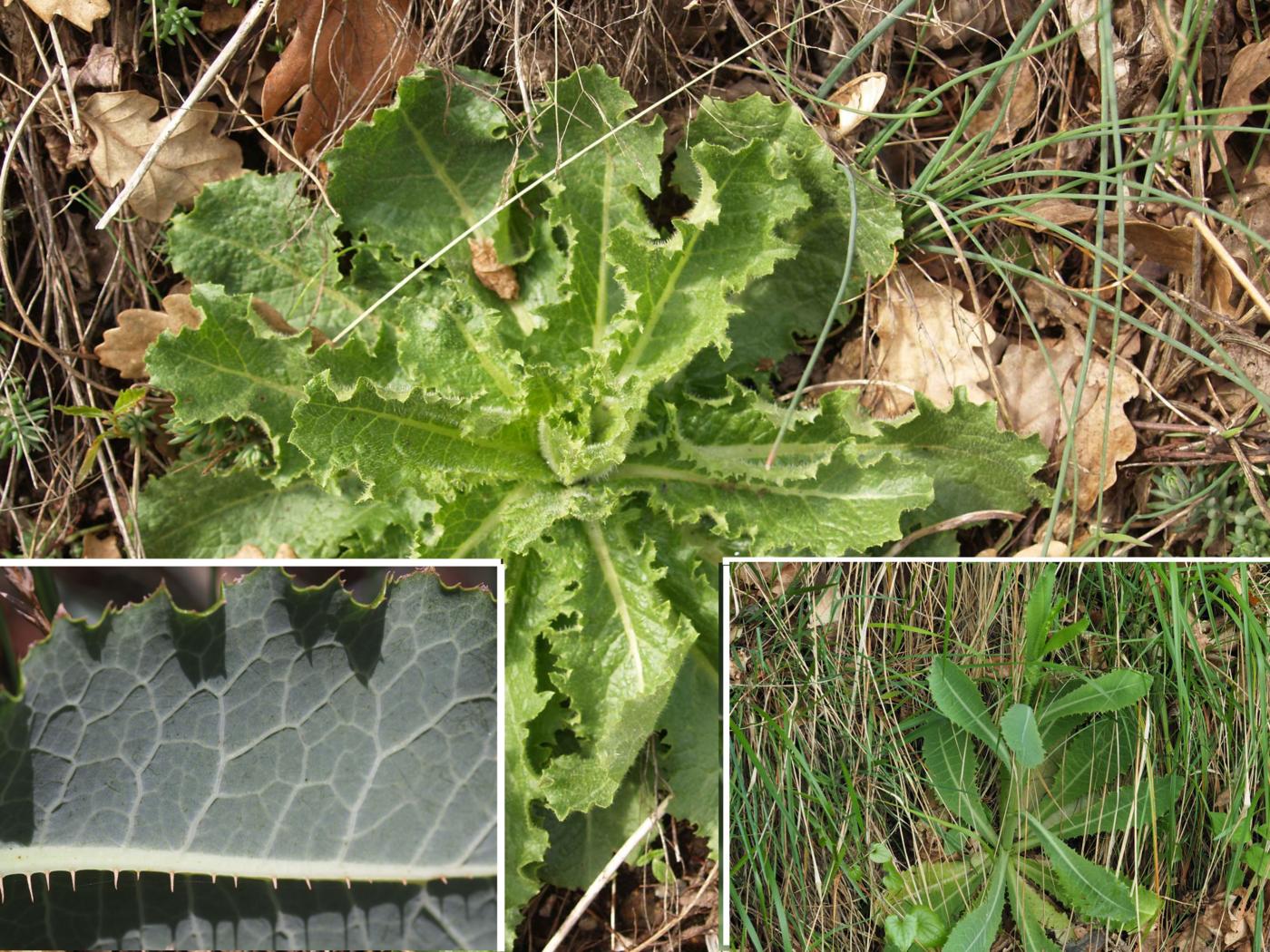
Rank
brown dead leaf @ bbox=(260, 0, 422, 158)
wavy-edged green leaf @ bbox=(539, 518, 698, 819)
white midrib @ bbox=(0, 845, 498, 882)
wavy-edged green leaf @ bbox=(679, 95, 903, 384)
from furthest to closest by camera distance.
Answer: brown dead leaf @ bbox=(260, 0, 422, 158) < wavy-edged green leaf @ bbox=(679, 95, 903, 384) < wavy-edged green leaf @ bbox=(539, 518, 698, 819) < white midrib @ bbox=(0, 845, 498, 882)

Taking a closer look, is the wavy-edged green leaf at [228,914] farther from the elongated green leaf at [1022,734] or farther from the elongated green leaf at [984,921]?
the elongated green leaf at [1022,734]

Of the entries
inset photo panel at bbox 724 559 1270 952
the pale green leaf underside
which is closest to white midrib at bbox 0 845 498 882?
the pale green leaf underside

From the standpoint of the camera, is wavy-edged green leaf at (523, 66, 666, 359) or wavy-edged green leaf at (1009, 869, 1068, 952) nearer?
wavy-edged green leaf at (1009, 869, 1068, 952)

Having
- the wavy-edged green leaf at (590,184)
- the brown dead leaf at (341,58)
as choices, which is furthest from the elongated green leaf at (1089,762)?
the brown dead leaf at (341,58)

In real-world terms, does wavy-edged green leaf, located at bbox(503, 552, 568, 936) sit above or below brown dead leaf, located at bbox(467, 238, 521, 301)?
below

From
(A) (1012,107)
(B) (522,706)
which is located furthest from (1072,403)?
(B) (522,706)

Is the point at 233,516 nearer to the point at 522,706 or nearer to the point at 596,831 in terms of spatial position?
the point at 522,706

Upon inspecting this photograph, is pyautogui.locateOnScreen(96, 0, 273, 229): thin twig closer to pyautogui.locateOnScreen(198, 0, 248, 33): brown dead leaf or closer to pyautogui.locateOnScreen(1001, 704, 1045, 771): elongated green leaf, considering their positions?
pyautogui.locateOnScreen(198, 0, 248, 33): brown dead leaf
